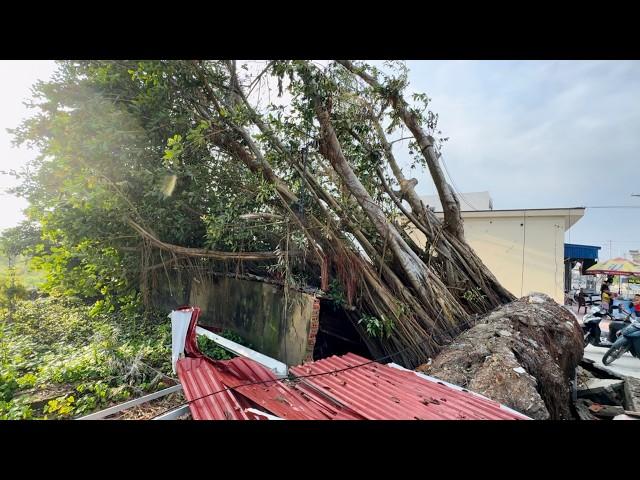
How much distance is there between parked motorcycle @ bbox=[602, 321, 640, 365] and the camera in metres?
3.86

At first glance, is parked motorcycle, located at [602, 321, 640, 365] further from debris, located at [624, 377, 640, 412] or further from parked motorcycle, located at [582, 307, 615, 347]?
parked motorcycle, located at [582, 307, 615, 347]

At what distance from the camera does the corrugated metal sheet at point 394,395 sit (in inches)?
65.9

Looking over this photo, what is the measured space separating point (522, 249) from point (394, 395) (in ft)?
19.4

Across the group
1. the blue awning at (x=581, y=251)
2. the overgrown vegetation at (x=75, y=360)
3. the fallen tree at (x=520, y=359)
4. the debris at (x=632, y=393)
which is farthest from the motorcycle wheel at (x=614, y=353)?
the overgrown vegetation at (x=75, y=360)

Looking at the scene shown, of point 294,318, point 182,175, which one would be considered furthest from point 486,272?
point 182,175

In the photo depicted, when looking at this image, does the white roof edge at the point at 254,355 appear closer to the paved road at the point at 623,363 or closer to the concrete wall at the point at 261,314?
the concrete wall at the point at 261,314

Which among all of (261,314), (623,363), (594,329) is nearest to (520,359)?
(261,314)

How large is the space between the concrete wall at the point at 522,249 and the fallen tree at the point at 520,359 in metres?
2.76

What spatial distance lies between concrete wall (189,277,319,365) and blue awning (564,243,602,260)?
782 cm

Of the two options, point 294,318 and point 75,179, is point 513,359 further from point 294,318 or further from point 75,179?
point 75,179

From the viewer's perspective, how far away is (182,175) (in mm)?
3502

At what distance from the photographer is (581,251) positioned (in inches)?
298

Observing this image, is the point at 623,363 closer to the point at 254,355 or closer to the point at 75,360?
the point at 254,355
